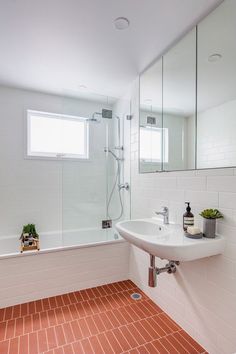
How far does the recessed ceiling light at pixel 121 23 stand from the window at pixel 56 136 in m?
1.34

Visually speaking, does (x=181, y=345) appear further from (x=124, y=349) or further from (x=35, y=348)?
(x=35, y=348)

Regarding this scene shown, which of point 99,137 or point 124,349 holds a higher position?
point 99,137

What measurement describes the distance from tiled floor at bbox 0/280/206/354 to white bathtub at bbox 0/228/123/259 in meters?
0.49

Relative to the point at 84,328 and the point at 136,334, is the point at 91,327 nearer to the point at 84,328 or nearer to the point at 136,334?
the point at 84,328

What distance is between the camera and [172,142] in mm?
1868

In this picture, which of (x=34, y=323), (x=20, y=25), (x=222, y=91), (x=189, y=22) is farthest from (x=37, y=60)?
(x=34, y=323)

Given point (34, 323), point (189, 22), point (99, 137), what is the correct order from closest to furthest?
1. point (189, 22)
2. point (34, 323)
3. point (99, 137)

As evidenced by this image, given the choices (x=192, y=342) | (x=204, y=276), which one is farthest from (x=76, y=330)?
(x=204, y=276)

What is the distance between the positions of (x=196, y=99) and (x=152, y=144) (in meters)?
0.67

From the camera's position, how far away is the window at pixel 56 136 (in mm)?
2803

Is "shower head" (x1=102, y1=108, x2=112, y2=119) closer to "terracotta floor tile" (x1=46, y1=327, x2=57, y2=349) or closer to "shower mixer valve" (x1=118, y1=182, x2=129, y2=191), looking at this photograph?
"shower mixer valve" (x1=118, y1=182, x2=129, y2=191)

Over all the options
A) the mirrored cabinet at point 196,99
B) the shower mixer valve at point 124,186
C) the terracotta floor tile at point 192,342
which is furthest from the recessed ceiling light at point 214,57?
the terracotta floor tile at point 192,342

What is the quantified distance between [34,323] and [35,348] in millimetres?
266

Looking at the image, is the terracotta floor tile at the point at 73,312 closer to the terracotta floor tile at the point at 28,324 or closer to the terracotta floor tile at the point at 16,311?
the terracotta floor tile at the point at 28,324
